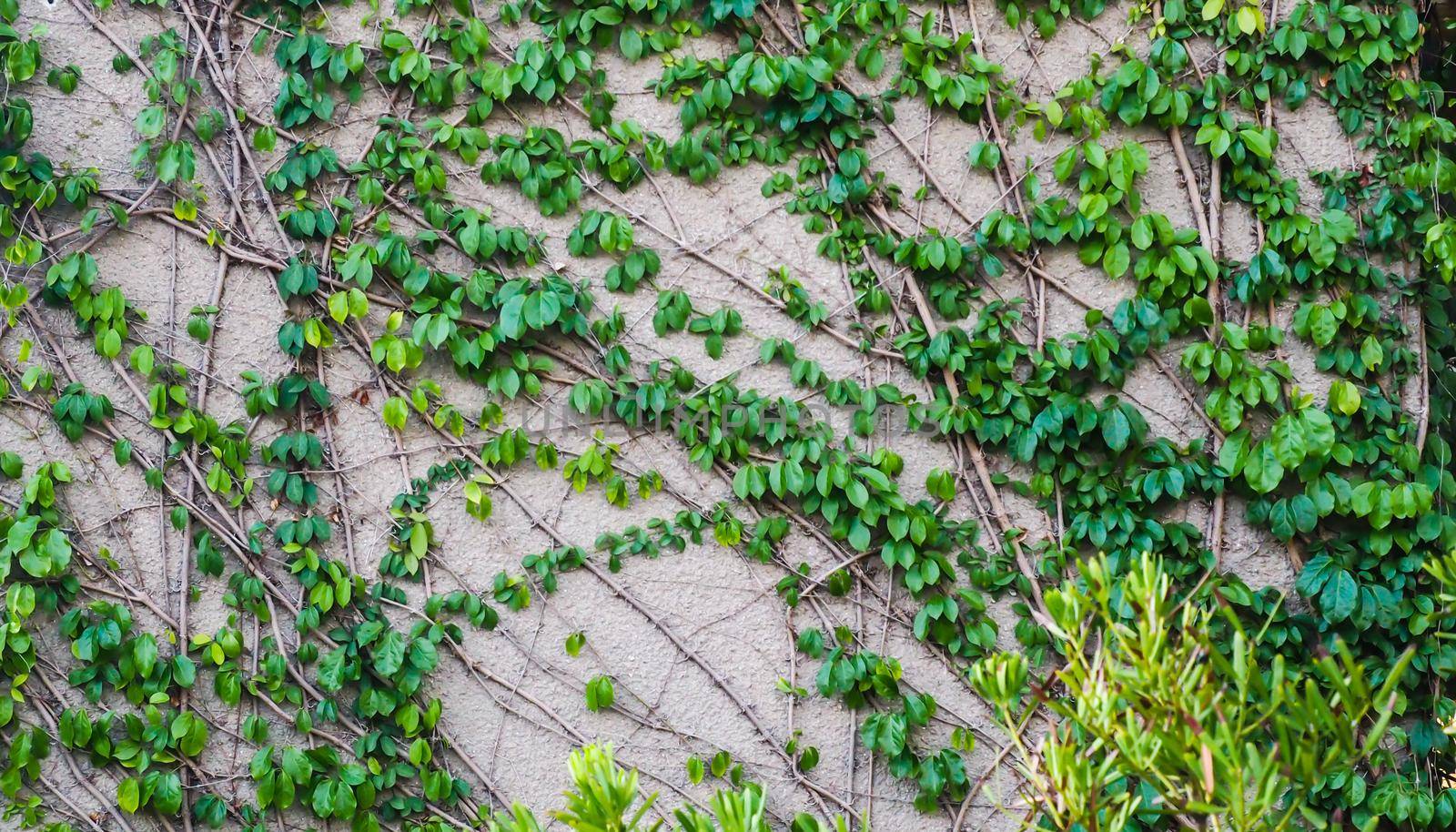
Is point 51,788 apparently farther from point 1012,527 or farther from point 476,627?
point 1012,527

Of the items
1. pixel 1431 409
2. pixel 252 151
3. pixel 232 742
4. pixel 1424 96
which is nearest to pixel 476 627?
pixel 232 742

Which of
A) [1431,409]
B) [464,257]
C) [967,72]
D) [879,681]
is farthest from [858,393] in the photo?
[1431,409]

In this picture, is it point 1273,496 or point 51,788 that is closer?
point 51,788

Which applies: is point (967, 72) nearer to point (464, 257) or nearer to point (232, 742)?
point (464, 257)

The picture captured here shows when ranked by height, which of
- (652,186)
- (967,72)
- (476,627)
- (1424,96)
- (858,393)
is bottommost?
(476,627)

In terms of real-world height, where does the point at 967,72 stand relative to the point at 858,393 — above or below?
above

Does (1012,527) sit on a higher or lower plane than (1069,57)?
lower
